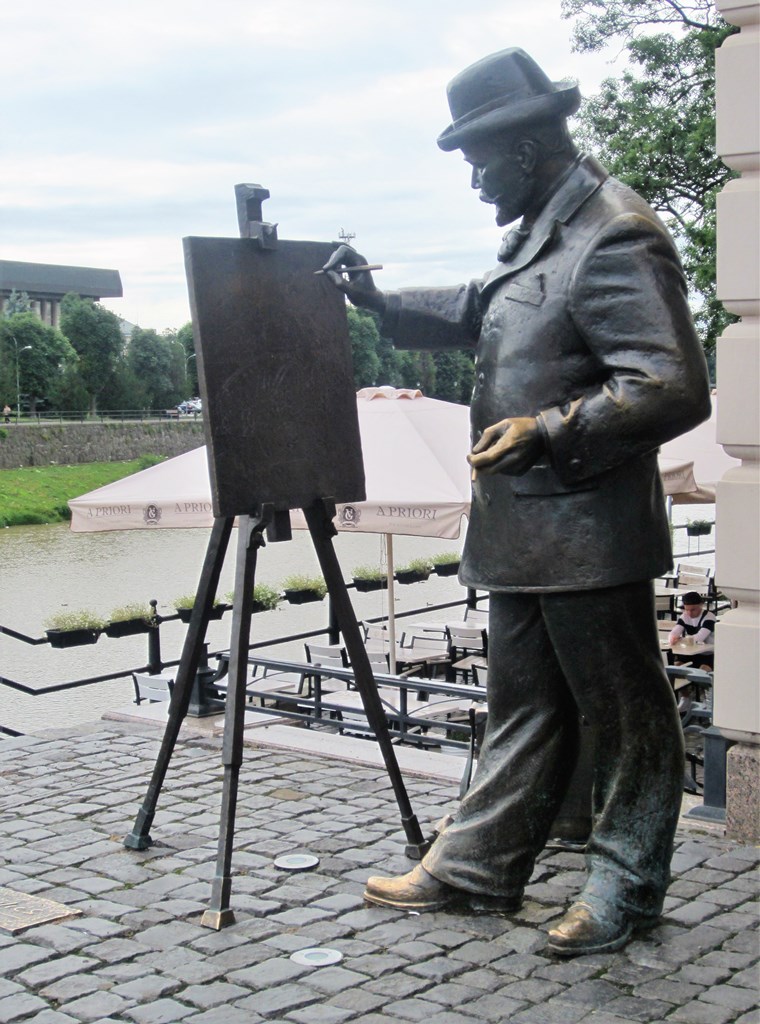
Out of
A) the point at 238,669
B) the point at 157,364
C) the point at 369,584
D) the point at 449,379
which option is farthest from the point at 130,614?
the point at 157,364

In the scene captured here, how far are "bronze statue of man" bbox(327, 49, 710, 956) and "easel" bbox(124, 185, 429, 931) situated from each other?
0.53 m

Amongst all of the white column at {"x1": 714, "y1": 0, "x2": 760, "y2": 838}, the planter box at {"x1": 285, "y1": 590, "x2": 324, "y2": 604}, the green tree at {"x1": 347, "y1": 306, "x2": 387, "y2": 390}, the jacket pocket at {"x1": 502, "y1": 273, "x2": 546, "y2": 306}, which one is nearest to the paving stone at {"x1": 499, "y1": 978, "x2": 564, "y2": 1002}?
the white column at {"x1": 714, "y1": 0, "x2": 760, "y2": 838}

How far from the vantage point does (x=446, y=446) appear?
8633mm

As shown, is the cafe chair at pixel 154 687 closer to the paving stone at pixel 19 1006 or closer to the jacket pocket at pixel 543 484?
the paving stone at pixel 19 1006

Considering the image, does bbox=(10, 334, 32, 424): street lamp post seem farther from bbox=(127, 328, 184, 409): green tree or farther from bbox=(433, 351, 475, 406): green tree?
bbox=(433, 351, 475, 406): green tree

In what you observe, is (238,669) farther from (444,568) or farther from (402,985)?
(444,568)

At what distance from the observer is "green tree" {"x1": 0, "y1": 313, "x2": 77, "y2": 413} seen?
5819 centimetres

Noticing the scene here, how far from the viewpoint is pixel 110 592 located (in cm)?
2278

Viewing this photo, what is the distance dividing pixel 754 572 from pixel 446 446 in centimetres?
356

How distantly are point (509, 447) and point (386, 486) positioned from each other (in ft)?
14.9

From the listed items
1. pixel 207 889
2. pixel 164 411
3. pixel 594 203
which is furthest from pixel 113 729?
pixel 164 411

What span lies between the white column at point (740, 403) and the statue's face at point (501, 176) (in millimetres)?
1432

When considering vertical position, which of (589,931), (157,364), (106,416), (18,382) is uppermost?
(157,364)

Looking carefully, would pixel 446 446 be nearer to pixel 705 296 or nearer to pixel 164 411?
pixel 705 296
